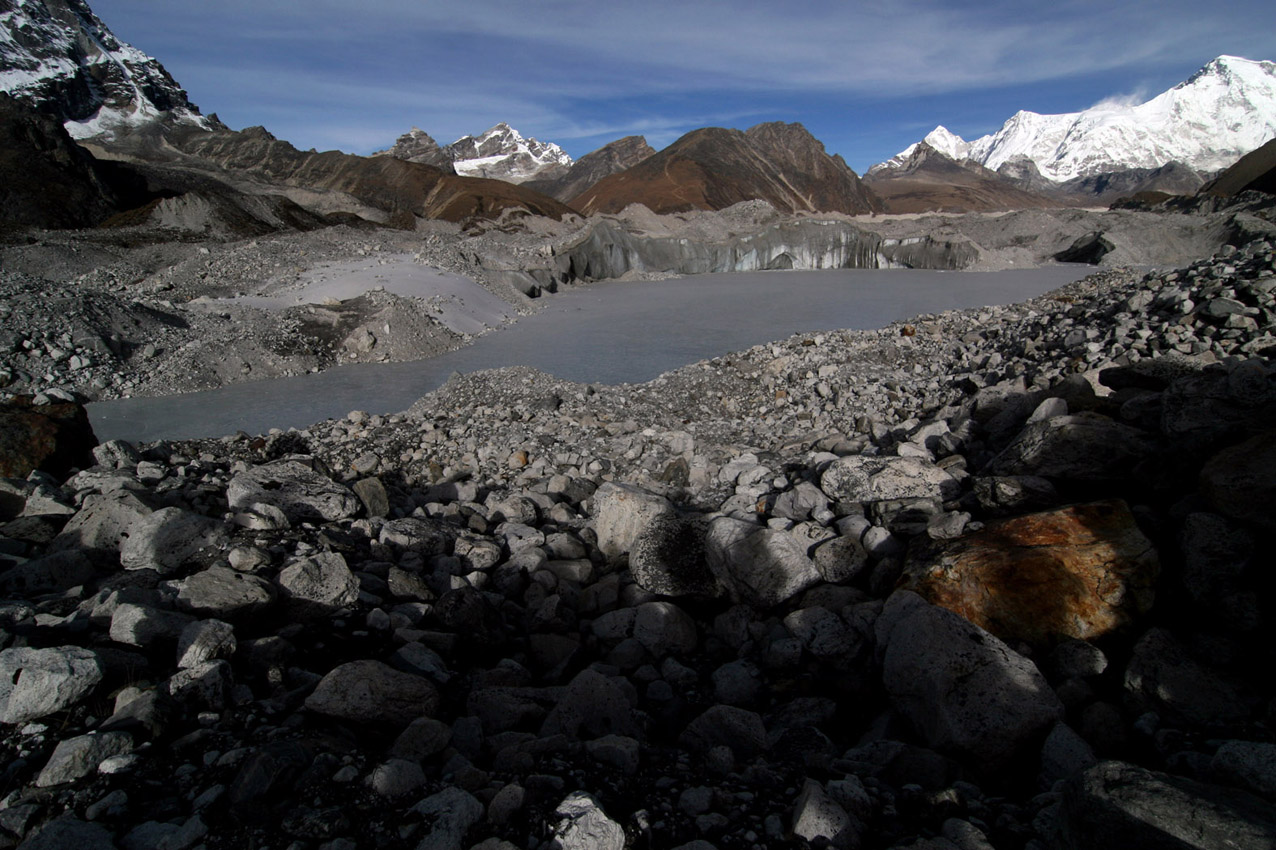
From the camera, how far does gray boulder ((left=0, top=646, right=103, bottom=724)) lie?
1.92 m

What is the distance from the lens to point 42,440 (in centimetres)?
433

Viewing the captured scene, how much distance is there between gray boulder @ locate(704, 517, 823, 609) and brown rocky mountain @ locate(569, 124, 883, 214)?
5263cm

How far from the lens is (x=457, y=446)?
6.79 meters

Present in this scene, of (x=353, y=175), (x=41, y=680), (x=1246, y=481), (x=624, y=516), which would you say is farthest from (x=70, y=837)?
(x=353, y=175)

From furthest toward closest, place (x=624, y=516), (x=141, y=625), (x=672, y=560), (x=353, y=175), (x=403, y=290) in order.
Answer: (x=353, y=175) → (x=403, y=290) → (x=624, y=516) → (x=672, y=560) → (x=141, y=625)

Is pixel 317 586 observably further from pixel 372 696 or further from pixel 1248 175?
pixel 1248 175

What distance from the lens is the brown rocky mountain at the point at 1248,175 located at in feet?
147

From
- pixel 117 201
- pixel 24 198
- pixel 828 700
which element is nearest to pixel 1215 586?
pixel 828 700

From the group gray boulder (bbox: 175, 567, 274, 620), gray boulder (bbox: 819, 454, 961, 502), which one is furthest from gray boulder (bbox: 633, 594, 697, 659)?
gray boulder (bbox: 175, 567, 274, 620)

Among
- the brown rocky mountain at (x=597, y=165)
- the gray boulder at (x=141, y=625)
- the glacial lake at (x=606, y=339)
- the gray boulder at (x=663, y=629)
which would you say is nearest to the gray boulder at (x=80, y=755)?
the gray boulder at (x=141, y=625)

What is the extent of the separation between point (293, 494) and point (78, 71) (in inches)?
2551

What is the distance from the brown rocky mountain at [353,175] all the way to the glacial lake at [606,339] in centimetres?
1864

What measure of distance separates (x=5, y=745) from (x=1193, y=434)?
487cm

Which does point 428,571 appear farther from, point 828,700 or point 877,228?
point 877,228
